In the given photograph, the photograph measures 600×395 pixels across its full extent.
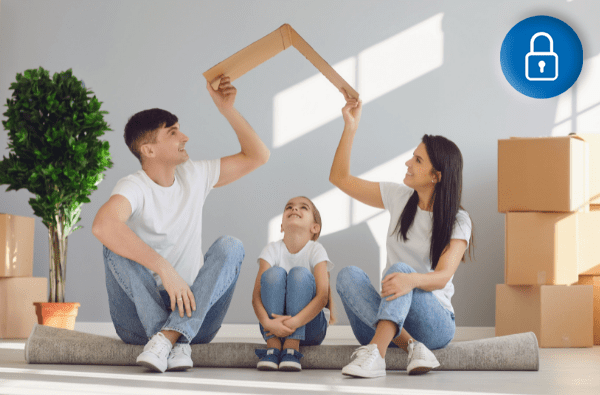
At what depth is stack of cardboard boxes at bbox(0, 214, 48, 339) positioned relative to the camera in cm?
277

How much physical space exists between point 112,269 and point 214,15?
2.04m

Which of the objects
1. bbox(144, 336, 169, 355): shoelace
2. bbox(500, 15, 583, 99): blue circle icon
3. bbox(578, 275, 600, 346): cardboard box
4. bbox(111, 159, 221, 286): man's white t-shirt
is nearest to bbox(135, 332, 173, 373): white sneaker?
bbox(144, 336, 169, 355): shoelace

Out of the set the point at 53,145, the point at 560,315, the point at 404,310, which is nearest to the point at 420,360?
the point at 404,310

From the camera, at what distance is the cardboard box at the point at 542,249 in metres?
2.72

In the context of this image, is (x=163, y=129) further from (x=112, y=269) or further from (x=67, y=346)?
(x=67, y=346)

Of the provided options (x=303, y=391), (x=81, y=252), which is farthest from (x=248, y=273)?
(x=303, y=391)

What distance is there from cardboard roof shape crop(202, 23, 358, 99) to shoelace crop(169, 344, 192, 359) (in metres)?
0.80

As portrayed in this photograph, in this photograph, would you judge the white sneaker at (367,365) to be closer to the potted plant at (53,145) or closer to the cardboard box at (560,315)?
the cardboard box at (560,315)

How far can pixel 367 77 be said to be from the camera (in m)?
3.27

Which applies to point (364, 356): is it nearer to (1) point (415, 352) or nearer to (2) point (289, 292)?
(1) point (415, 352)

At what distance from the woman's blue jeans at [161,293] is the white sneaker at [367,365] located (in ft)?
1.37

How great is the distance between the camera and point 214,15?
10.9 feet

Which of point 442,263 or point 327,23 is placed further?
point 327,23

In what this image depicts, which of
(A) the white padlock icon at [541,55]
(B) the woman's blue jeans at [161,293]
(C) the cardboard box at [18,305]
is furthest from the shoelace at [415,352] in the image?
(A) the white padlock icon at [541,55]
